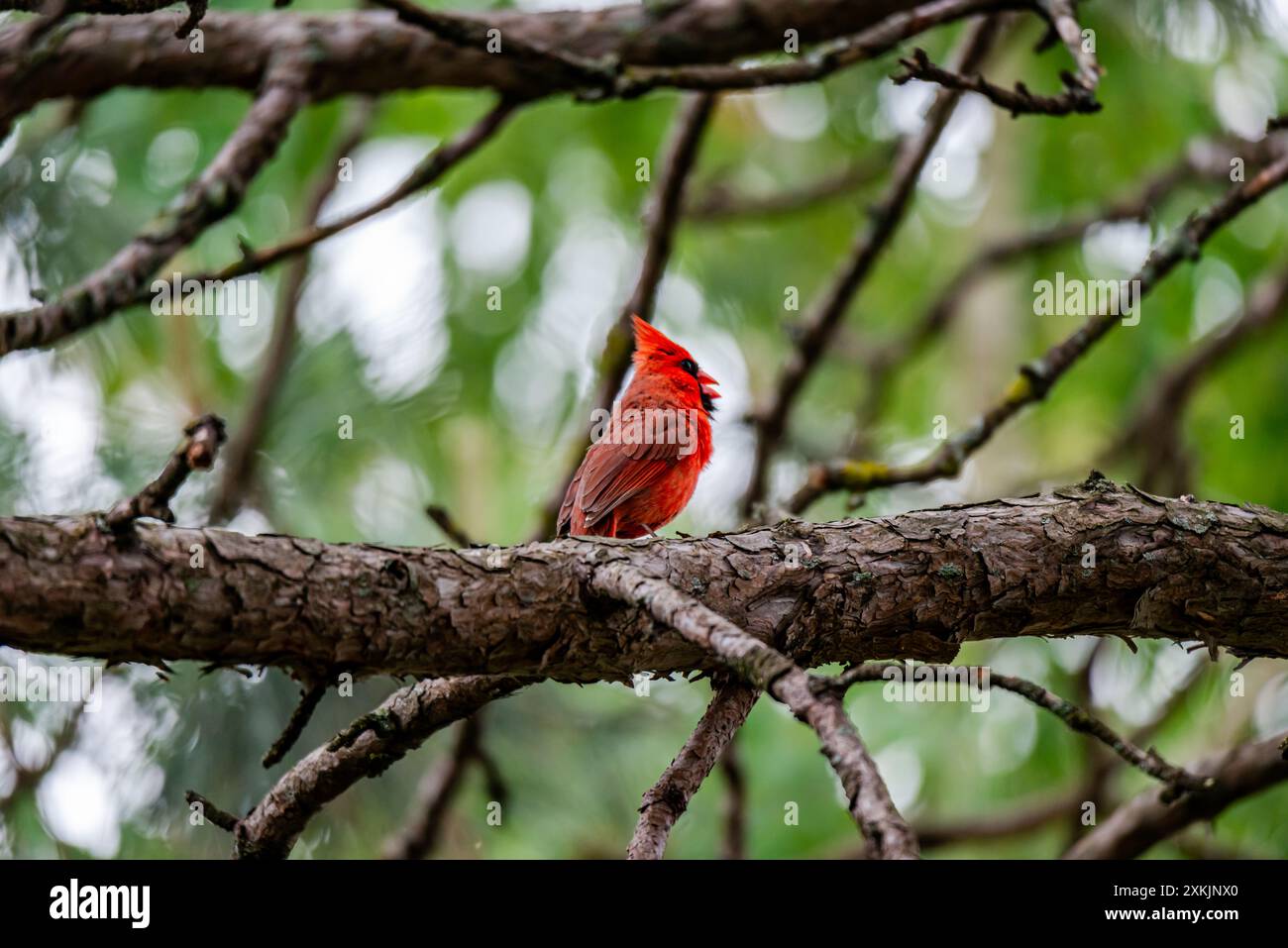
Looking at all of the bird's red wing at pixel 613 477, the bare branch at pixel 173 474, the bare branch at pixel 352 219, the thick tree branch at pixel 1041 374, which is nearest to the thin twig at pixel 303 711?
the bare branch at pixel 173 474

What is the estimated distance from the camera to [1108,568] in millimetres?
3045

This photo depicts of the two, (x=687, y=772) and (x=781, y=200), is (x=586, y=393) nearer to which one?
(x=781, y=200)

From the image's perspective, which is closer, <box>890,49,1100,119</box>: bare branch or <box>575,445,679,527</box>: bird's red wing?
<box>890,49,1100,119</box>: bare branch

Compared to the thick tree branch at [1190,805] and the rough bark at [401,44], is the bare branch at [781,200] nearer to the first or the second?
the rough bark at [401,44]

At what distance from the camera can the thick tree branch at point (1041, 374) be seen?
4570 mm

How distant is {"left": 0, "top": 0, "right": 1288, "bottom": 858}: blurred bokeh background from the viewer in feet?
18.1

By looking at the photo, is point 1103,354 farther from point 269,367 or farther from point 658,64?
point 269,367

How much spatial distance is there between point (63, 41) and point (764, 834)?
16.5 ft

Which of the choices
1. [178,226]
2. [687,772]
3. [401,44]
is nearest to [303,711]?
[687,772]

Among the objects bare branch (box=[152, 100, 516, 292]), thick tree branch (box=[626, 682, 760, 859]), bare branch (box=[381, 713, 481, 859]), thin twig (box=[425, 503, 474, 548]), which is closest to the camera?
thick tree branch (box=[626, 682, 760, 859])

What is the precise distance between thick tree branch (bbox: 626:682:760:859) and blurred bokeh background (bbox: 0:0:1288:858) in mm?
2564

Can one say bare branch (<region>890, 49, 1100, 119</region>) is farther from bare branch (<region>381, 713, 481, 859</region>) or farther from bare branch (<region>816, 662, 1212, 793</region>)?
bare branch (<region>381, 713, 481, 859</region>)

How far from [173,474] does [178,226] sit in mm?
1678

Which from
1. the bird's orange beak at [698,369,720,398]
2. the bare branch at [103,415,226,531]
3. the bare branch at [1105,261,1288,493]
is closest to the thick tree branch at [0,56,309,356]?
the bare branch at [103,415,226,531]
